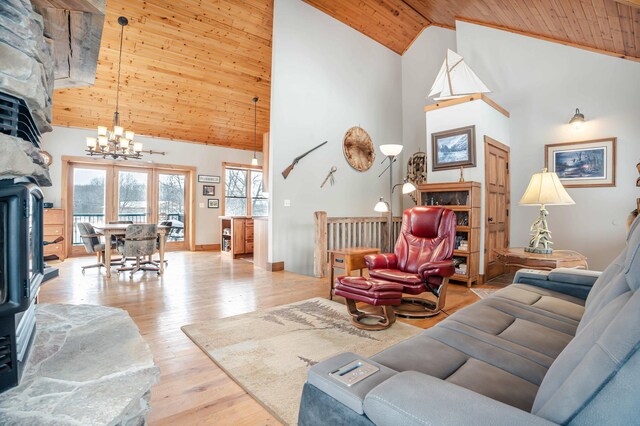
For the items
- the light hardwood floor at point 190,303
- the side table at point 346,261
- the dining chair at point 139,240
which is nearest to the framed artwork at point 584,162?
the light hardwood floor at point 190,303

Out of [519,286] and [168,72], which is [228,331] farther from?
[168,72]

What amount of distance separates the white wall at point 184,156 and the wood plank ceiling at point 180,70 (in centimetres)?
21

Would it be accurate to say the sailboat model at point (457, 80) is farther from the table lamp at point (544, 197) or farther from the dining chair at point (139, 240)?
the dining chair at point (139, 240)

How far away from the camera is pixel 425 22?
668cm

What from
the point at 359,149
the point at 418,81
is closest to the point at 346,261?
the point at 359,149

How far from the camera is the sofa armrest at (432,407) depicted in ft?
2.07

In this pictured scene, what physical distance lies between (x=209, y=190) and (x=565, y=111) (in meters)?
7.52

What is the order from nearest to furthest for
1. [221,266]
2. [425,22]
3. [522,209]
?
[522,209]
[221,266]
[425,22]

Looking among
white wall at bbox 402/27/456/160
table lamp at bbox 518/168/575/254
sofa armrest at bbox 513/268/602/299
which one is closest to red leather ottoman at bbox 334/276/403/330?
sofa armrest at bbox 513/268/602/299

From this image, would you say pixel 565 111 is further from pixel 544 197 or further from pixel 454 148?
pixel 544 197

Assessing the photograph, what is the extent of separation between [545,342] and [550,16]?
4828mm

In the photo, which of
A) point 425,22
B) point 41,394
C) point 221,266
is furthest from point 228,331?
point 425,22

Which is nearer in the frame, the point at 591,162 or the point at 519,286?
the point at 519,286

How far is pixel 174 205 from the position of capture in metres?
8.13
